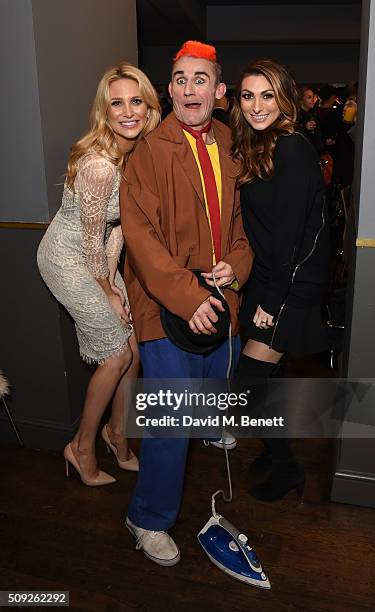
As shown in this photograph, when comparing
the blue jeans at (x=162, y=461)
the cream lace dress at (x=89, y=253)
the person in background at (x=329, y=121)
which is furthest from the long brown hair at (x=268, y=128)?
the person in background at (x=329, y=121)

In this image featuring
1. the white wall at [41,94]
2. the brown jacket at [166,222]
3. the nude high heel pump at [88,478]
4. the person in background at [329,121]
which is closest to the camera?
the brown jacket at [166,222]

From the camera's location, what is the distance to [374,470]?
213cm

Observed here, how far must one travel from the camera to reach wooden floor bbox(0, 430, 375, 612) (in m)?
1.77

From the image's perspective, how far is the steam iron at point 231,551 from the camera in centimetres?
182

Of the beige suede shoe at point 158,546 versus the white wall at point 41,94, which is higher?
the white wall at point 41,94

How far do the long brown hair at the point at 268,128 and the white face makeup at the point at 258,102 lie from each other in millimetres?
14

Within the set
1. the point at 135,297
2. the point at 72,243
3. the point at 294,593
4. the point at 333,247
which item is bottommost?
the point at 294,593

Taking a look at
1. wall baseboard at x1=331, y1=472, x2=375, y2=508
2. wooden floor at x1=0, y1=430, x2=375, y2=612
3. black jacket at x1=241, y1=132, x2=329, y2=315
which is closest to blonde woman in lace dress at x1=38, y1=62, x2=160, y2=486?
wooden floor at x1=0, y1=430, x2=375, y2=612

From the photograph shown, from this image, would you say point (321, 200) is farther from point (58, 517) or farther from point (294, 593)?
point (58, 517)

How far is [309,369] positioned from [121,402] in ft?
4.81

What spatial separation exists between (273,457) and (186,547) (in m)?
0.48

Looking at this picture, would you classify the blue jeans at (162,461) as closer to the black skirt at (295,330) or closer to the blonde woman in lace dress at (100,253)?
the black skirt at (295,330)

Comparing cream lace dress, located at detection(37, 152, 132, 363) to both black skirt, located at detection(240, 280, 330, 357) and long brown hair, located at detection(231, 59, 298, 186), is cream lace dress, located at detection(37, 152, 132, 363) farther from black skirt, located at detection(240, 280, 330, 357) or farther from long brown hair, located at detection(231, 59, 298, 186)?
black skirt, located at detection(240, 280, 330, 357)

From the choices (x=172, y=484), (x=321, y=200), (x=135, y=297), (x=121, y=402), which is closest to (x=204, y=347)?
(x=135, y=297)
